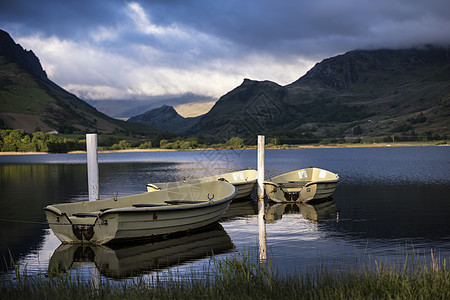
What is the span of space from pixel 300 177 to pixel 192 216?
15455 mm

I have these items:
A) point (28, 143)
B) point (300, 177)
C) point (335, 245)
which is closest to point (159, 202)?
point (335, 245)

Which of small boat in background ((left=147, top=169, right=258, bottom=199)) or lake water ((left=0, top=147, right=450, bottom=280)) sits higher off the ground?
small boat in background ((left=147, top=169, right=258, bottom=199))

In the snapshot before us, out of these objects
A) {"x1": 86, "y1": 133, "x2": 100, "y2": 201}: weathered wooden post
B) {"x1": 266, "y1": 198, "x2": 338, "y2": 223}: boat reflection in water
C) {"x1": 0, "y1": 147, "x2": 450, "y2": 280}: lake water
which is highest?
{"x1": 86, "y1": 133, "x2": 100, "y2": 201}: weathered wooden post

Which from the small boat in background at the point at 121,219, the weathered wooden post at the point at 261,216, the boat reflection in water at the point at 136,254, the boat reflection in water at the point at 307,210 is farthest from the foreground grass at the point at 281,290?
the boat reflection in water at the point at 307,210

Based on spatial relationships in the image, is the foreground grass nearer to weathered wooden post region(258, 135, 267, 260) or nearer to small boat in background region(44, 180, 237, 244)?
weathered wooden post region(258, 135, 267, 260)

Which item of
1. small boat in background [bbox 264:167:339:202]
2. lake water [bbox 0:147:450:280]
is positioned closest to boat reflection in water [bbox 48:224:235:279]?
lake water [bbox 0:147:450:280]

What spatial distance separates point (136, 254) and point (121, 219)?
131 centimetres

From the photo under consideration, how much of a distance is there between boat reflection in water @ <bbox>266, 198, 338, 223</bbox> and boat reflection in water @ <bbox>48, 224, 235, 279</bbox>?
568 cm

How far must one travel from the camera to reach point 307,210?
23672 millimetres

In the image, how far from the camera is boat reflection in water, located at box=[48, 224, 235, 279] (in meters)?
12.6

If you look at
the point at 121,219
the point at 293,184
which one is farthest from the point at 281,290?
the point at 293,184

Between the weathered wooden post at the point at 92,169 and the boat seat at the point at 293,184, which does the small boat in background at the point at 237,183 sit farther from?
the weathered wooden post at the point at 92,169

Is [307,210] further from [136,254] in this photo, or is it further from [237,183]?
[136,254]

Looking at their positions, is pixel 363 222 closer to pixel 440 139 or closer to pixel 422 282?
pixel 422 282
